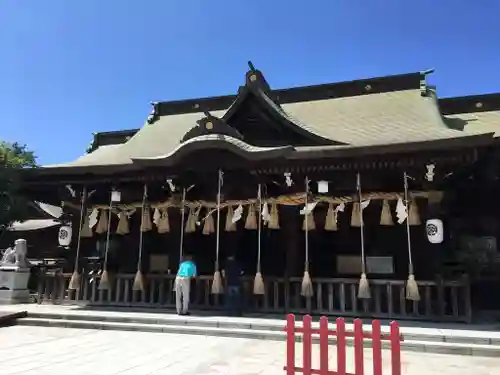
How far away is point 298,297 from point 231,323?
2305 millimetres

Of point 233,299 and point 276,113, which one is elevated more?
point 276,113

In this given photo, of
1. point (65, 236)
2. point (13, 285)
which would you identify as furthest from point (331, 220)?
point (13, 285)

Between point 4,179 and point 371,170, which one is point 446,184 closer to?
point 371,170

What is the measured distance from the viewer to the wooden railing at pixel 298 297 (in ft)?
31.7

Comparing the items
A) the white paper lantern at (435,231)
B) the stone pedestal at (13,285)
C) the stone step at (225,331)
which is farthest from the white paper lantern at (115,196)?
the white paper lantern at (435,231)

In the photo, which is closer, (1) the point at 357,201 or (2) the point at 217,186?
(1) the point at 357,201

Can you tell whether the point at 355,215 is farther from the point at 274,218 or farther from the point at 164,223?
the point at 164,223

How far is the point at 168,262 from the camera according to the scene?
13.3 m

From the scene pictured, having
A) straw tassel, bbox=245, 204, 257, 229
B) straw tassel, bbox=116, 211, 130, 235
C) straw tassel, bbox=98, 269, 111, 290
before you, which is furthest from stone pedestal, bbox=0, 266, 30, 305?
straw tassel, bbox=245, 204, 257, 229

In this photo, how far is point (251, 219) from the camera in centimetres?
1141

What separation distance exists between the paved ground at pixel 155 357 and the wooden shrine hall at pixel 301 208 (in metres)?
2.62

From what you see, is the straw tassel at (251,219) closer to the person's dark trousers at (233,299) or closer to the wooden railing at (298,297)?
the wooden railing at (298,297)

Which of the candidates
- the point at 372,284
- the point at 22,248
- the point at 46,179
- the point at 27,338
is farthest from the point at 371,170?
the point at 22,248

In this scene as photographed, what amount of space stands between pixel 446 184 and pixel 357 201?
2.75 metres
